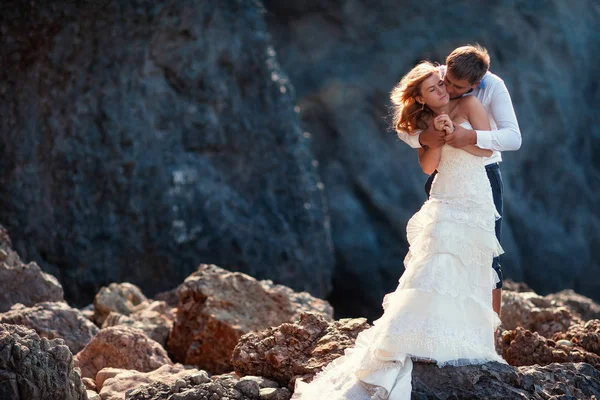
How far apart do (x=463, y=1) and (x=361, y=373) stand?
1163cm

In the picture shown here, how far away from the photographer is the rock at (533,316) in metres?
6.36

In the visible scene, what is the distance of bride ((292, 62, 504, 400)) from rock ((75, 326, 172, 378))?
1.87 meters

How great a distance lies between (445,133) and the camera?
4.64 m

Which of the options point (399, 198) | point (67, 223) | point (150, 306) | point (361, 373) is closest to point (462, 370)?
point (361, 373)

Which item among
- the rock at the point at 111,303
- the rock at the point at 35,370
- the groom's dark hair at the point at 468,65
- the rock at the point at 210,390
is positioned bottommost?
the rock at the point at 111,303

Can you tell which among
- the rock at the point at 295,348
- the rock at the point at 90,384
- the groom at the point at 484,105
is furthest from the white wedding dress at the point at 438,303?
the rock at the point at 90,384

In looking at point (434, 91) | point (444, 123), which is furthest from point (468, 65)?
point (444, 123)

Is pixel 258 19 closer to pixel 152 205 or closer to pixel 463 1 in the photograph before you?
pixel 152 205

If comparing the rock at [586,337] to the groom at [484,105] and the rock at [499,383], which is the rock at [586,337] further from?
the rock at [499,383]

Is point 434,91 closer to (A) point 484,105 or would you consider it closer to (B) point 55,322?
(A) point 484,105

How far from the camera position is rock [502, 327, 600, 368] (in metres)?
5.08

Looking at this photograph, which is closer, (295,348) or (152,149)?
(295,348)

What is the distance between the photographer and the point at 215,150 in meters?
11.2

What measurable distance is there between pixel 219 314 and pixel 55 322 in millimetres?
1119
